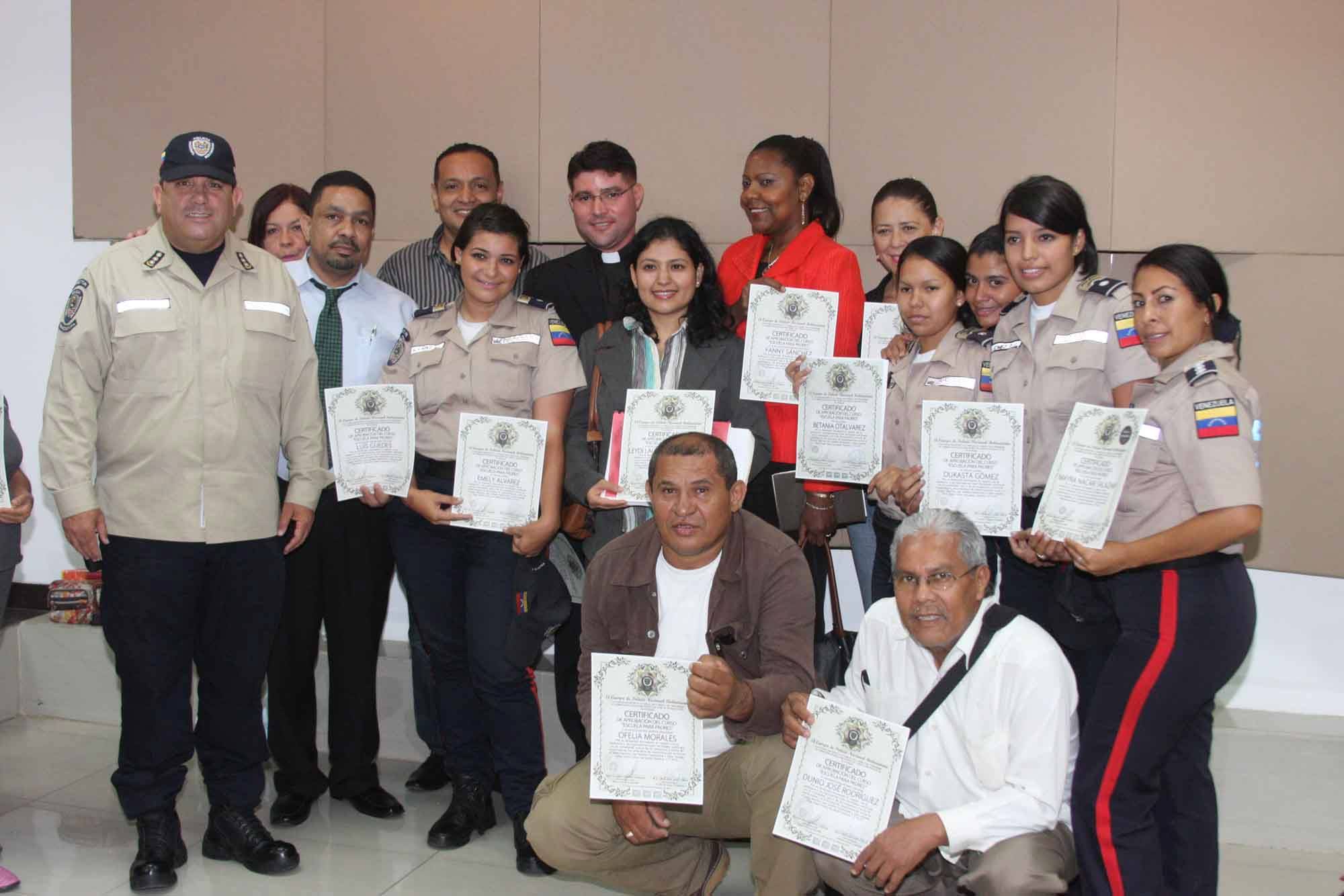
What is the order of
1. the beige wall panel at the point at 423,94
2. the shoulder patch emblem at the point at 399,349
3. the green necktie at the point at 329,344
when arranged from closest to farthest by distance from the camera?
the shoulder patch emblem at the point at 399,349
the green necktie at the point at 329,344
the beige wall panel at the point at 423,94

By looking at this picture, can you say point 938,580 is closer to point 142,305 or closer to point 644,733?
point 644,733

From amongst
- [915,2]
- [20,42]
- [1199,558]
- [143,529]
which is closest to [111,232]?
[20,42]

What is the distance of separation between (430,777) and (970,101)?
3.19 meters

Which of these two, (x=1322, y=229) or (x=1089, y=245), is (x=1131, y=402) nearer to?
(x=1089, y=245)

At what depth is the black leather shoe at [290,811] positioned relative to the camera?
149 inches

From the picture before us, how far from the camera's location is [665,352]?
341cm

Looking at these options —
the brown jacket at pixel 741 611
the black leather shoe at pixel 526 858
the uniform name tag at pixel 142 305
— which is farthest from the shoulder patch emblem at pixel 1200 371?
the uniform name tag at pixel 142 305

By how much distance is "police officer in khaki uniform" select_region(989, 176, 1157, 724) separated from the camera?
2.80 metres

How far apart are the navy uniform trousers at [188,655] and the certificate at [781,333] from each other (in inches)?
61.5

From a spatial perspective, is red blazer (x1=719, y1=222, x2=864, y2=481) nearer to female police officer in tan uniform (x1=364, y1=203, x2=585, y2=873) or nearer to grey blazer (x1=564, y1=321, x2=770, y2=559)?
grey blazer (x1=564, y1=321, x2=770, y2=559)

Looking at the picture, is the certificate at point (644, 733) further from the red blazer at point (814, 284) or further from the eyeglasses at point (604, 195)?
the eyeglasses at point (604, 195)

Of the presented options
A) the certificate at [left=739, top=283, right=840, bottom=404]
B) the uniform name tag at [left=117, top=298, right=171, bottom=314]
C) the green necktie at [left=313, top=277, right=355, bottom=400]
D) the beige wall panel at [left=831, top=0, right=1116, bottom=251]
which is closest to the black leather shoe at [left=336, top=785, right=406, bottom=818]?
the green necktie at [left=313, top=277, right=355, bottom=400]

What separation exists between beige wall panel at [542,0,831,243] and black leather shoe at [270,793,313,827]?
2413mm

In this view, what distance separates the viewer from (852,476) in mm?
3264
